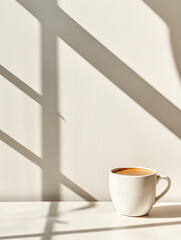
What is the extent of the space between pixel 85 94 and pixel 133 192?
28 cm

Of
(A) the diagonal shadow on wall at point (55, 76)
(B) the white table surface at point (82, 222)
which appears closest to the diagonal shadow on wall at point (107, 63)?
Answer: (A) the diagonal shadow on wall at point (55, 76)

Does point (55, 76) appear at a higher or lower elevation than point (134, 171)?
higher

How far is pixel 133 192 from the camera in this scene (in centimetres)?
80

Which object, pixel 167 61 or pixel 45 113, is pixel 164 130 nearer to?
pixel 167 61

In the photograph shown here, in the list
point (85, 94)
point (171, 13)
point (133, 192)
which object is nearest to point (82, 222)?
point (133, 192)

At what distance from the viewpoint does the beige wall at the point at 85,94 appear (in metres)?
0.91

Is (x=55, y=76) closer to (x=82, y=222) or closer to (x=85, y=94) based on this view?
(x=85, y=94)

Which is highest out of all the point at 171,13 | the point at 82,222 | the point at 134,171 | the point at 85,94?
the point at 171,13

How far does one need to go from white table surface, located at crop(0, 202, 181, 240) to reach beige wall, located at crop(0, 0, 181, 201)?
5 cm

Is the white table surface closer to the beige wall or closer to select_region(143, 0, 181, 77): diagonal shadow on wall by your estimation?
the beige wall

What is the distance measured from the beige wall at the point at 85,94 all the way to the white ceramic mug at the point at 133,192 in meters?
0.13

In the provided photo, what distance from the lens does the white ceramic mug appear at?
798mm

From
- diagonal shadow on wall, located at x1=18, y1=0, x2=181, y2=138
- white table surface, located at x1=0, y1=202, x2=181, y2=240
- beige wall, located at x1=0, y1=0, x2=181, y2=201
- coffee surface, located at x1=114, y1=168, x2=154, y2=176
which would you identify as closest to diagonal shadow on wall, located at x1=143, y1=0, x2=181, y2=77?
beige wall, located at x1=0, y1=0, x2=181, y2=201

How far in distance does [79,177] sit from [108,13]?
16.7 inches
